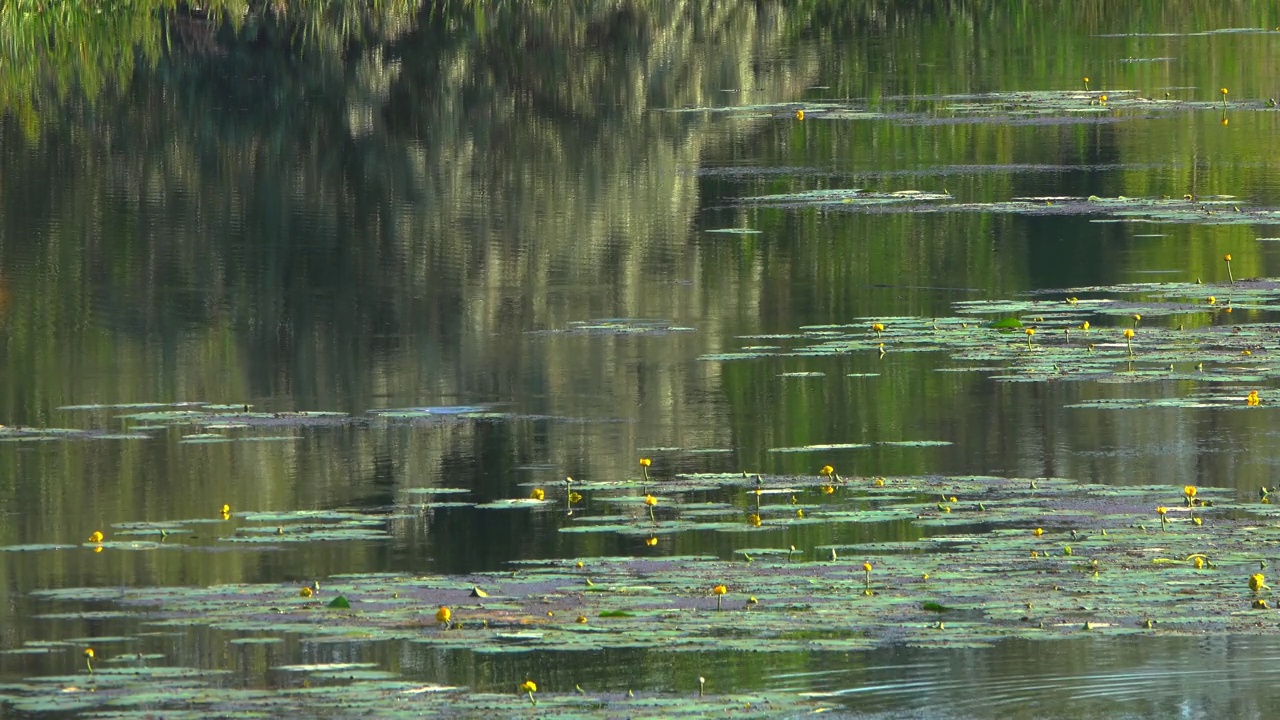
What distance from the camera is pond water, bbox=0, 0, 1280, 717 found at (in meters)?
7.14

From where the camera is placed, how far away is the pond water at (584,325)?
23.4 ft

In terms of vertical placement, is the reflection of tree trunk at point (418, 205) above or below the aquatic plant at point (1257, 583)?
above

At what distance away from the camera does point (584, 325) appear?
491 inches

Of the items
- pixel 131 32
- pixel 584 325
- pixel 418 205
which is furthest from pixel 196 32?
pixel 584 325

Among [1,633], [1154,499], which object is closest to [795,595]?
[1154,499]

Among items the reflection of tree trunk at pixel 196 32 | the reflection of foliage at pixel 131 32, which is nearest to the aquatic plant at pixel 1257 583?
the reflection of foliage at pixel 131 32

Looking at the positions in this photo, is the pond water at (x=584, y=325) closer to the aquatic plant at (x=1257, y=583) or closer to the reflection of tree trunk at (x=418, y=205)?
the reflection of tree trunk at (x=418, y=205)

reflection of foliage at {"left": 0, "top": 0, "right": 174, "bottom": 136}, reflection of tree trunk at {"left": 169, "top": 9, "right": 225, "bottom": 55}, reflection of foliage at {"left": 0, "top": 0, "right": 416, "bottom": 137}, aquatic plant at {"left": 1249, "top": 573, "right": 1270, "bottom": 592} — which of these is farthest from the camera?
reflection of tree trunk at {"left": 169, "top": 9, "right": 225, "bottom": 55}

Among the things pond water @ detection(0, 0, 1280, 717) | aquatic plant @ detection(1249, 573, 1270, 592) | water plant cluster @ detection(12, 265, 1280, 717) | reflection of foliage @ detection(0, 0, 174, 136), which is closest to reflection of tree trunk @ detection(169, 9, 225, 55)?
reflection of foliage @ detection(0, 0, 174, 136)

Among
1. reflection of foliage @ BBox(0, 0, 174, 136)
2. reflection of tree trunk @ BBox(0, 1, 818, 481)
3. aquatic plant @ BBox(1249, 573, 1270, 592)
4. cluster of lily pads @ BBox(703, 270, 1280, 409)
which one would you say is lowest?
aquatic plant @ BBox(1249, 573, 1270, 592)

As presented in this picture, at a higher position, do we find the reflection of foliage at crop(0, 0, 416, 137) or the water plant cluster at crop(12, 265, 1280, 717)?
the reflection of foliage at crop(0, 0, 416, 137)

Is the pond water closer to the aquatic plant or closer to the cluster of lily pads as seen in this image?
the cluster of lily pads

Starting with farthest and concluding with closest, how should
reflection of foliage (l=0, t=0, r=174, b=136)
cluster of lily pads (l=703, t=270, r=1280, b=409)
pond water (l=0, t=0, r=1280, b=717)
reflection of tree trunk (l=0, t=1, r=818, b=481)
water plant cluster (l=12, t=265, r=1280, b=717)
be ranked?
reflection of foliage (l=0, t=0, r=174, b=136), reflection of tree trunk (l=0, t=1, r=818, b=481), cluster of lily pads (l=703, t=270, r=1280, b=409), pond water (l=0, t=0, r=1280, b=717), water plant cluster (l=12, t=265, r=1280, b=717)

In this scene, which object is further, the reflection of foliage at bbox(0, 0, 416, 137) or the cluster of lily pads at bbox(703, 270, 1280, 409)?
the reflection of foliage at bbox(0, 0, 416, 137)
